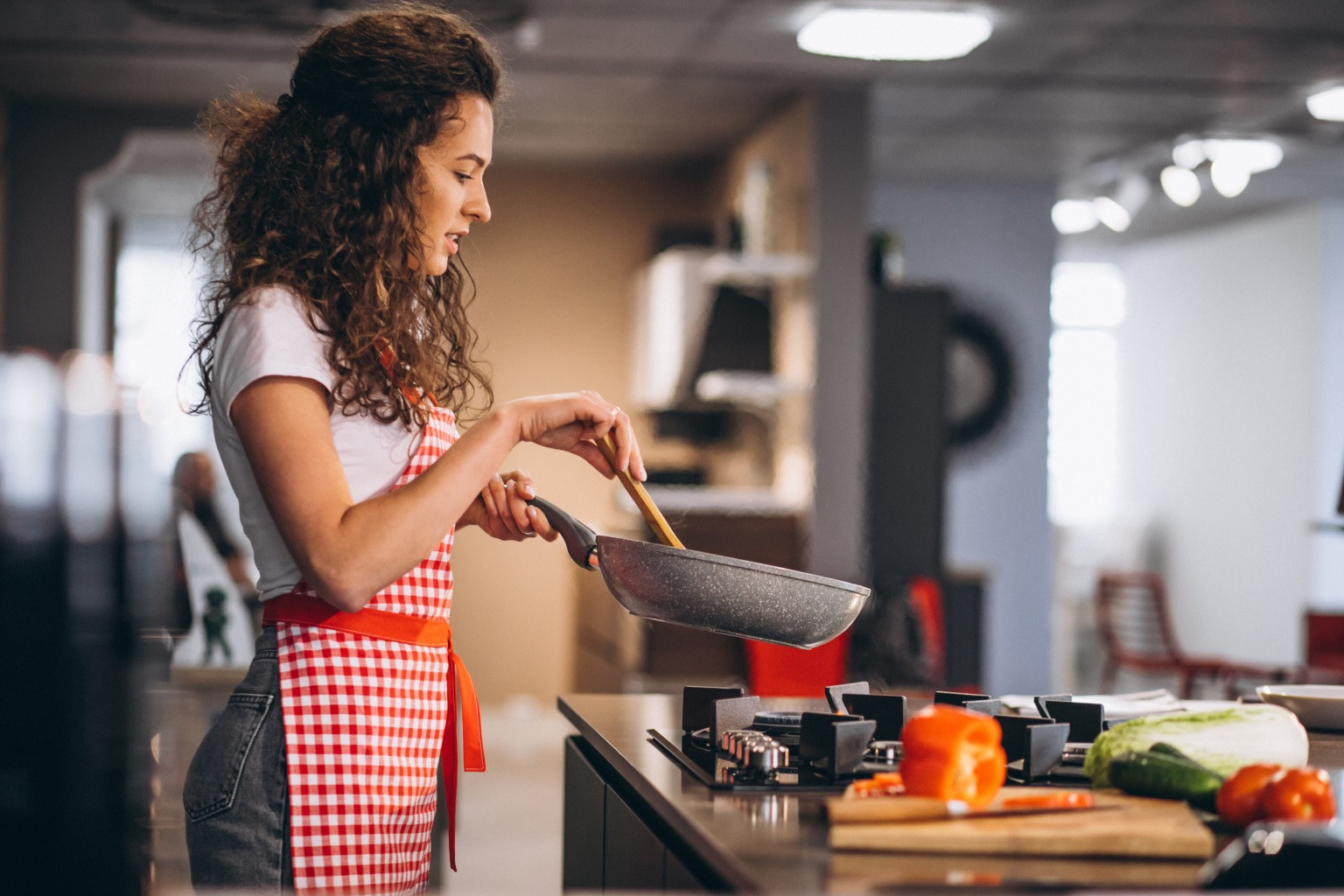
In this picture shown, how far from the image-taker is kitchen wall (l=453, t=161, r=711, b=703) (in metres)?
7.00

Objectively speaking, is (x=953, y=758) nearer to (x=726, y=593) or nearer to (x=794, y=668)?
(x=726, y=593)

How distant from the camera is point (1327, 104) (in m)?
5.54

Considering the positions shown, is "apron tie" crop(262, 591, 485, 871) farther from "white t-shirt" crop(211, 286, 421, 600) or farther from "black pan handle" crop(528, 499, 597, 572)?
"black pan handle" crop(528, 499, 597, 572)

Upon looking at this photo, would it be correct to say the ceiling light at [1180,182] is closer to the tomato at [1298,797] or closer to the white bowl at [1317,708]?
the white bowl at [1317,708]

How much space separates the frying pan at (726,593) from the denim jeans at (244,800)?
1.09 ft

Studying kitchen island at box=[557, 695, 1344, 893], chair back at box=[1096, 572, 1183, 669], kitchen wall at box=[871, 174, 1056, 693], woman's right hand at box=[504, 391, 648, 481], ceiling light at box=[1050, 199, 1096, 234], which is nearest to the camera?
kitchen island at box=[557, 695, 1344, 893]

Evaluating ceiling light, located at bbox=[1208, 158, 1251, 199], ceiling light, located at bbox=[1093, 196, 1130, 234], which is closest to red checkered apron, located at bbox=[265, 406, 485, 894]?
ceiling light, located at bbox=[1208, 158, 1251, 199]

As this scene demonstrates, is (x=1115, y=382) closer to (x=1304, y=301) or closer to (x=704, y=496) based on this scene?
(x=1304, y=301)

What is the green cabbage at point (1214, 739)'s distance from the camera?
120 cm

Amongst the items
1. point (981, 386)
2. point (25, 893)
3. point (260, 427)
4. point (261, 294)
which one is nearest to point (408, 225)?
point (261, 294)

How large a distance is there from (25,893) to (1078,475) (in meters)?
7.59

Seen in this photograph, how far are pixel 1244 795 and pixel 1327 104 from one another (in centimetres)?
519

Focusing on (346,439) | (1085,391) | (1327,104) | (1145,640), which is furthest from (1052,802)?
(1085,391)

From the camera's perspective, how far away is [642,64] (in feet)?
17.0
